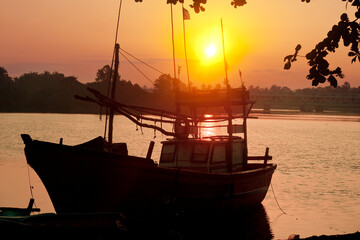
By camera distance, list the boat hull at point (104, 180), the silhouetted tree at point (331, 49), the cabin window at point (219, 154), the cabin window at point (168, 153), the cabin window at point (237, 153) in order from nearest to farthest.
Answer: the silhouetted tree at point (331, 49)
the boat hull at point (104, 180)
the cabin window at point (219, 154)
the cabin window at point (168, 153)
the cabin window at point (237, 153)

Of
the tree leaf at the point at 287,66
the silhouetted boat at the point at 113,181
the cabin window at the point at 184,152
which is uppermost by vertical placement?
the tree leaf at the point at 287,66

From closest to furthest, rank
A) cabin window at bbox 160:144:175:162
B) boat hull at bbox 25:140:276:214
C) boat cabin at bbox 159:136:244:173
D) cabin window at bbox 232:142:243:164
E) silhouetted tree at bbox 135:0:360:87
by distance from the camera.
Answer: silhouetted tree at bbox 135:0:360:87 → boat hull at bbox 25:140:276:214 → boat cabin at bbox 159:136:244:173 → cabin window at bbox 160:144:175:162 → cabin window at bbox 232:142:243:164

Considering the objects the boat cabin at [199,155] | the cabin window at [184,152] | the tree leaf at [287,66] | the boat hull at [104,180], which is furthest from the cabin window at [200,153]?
the tree leaf at [287,66]

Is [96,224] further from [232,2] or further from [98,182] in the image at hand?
[232,2]

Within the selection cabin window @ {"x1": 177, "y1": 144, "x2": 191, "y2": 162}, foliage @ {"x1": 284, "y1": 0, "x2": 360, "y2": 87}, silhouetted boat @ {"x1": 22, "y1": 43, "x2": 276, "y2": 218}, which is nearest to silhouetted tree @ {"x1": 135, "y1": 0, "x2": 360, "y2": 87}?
foliage @ {"x1": 284, "y1": 0, "x2": 360, "y2": 87}

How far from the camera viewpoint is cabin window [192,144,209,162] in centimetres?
2029

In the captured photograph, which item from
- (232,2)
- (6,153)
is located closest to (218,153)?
(232,2)

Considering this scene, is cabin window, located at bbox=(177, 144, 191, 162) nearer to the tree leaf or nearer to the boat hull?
the boat hull

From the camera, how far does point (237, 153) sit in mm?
22672

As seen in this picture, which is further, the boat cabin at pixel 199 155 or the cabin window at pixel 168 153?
the cabin window at pixel 168 153

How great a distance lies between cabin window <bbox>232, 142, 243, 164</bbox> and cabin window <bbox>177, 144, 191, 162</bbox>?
2.58m

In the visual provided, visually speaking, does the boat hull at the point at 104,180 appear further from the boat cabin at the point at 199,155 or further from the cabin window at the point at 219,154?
the cabin window at the point at 219,154

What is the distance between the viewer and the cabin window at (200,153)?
66.6 feet

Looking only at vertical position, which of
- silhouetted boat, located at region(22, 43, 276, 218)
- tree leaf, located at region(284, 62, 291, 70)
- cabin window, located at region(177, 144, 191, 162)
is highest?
tree leaf, located at region(284, 62, 291, 70)
